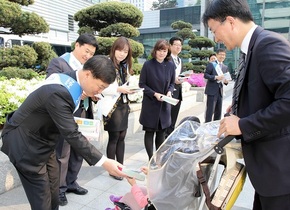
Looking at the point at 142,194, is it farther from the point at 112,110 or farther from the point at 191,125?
the point at 112,110

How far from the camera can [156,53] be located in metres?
3.67

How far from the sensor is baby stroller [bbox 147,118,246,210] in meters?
1.63

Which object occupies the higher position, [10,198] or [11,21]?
[11,21]

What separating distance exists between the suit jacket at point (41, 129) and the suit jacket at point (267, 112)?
1004 mm

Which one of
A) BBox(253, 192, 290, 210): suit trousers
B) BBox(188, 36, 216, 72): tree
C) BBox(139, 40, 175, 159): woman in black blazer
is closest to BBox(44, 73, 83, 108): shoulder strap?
BBox(253, 192, 290, 210): suit trousers

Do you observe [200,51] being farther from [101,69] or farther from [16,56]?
[101,69]

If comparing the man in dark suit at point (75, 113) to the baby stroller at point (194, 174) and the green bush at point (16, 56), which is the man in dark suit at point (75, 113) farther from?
the green bush at point (16, 56)

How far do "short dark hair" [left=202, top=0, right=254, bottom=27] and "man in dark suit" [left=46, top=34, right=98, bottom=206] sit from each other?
153cm

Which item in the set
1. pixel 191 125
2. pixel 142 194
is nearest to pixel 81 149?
pixel 142 194

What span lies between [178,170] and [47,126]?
94 centimetres

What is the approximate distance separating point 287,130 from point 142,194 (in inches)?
45.3

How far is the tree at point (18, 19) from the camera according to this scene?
5473 millimetres

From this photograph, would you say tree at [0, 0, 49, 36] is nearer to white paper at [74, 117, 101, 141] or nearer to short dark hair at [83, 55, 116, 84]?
white paper at [74, 117, 101, 141]

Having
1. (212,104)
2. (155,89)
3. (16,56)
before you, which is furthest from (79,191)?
(16,56)
